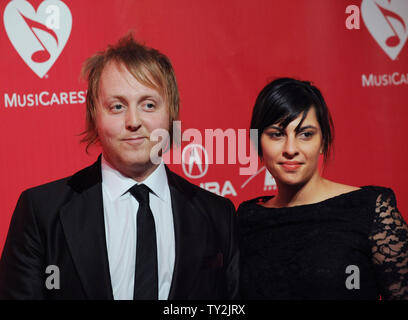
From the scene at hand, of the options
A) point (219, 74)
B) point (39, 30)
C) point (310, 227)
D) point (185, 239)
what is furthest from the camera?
point (219, 74)

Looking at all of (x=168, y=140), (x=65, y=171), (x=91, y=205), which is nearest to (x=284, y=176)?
(x=168, y=140)

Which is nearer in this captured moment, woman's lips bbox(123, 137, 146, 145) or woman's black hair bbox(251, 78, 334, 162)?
woman's lips bbox(123, 137, 146, 145)

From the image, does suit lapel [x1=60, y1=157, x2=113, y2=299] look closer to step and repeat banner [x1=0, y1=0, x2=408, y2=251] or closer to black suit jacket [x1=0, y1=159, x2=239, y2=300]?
black suit jacket [x1=0, y1=159, x2=239, y2=300]

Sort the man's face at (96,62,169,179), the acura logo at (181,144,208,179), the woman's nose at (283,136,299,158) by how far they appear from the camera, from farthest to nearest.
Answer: the acura logo at (181,144,208,179) → the woman's nose at (283,136,299,158) → the man's face at (96,62,169,179)

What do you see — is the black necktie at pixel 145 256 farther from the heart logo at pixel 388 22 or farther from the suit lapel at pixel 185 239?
the heart logo at pixel 388 22

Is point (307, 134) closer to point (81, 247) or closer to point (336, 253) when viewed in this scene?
point (336, 253)

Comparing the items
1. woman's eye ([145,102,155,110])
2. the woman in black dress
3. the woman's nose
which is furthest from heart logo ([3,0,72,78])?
the woman's nose

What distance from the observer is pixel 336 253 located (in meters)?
1.65

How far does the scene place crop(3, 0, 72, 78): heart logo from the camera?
87.0 inches

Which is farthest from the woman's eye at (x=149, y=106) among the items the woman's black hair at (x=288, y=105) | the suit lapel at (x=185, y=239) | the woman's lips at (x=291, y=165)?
the woman's lips at (x=291, y=165)

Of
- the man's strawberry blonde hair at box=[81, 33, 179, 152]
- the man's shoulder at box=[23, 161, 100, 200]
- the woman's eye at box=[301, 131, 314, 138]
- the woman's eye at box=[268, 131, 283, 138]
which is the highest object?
the man's strawberry blonde hair at box=[81, 33, 179, 152]

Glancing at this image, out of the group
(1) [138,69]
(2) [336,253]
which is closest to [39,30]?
(1) [138,69]

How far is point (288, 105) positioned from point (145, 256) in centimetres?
80
